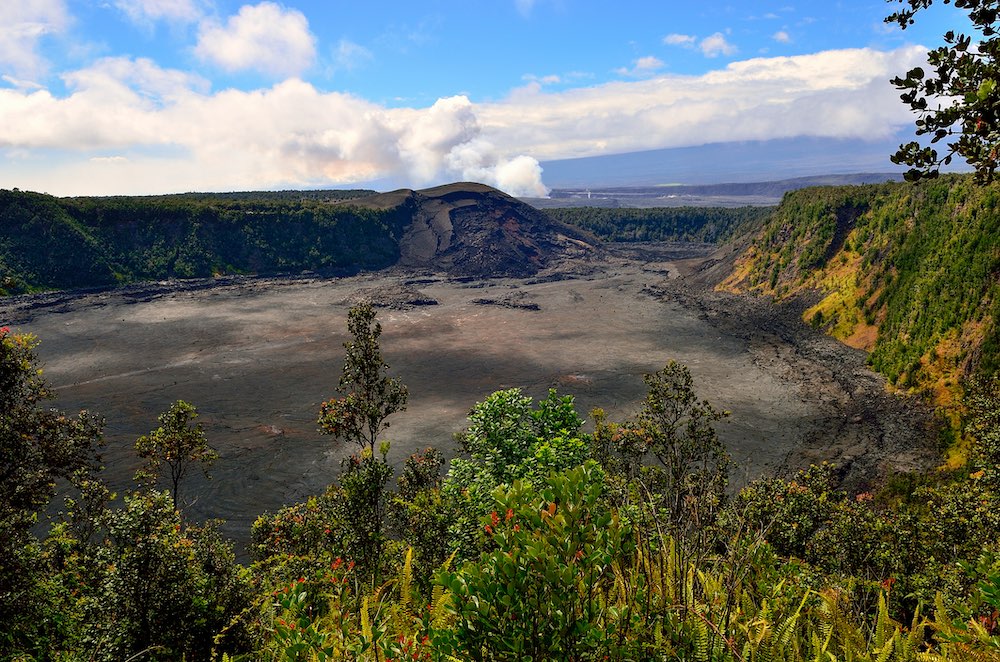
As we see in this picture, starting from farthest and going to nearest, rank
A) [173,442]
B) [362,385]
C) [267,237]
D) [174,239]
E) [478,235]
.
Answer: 1. [478,235]
2. [267,237]
3. [174,239]
4. [173,442]
5. [362,385]

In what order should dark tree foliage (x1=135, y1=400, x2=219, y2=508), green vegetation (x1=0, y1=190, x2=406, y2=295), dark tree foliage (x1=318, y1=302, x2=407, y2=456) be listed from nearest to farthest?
1. dark tree foliage (x1=318, y1=302, x2=407, y2=456)
2. dark tree foliage (x1=135, y1=400, x2=219, y2=508)
3. green vegetation (x1=0, y1=190, x2=406, y2=295)

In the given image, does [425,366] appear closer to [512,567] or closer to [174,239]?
[512,567]

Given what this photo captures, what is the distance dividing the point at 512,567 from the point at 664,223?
180 m

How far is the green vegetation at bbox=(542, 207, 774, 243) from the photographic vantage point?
164 m

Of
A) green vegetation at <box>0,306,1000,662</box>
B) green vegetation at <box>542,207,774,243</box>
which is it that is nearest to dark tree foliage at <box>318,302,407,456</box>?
green vegetation at <box>0,306,1000,662</box>

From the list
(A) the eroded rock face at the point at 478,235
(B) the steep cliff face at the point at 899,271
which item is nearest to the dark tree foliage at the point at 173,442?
(B) the steep cliff face at the point at 899,271

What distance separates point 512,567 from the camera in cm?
324

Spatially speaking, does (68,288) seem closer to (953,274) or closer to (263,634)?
(263,634)

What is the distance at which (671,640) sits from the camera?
152 inches

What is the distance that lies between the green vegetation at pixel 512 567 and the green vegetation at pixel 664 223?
152 m

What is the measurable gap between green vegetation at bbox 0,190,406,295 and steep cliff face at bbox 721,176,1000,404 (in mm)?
84720

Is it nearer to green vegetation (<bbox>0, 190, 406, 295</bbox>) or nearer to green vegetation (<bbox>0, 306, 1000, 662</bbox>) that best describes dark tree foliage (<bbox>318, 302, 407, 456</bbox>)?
green vegetation (<bbox>0, 306, 1000, 662</bbox>)

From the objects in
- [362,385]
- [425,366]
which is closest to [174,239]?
[425,366]

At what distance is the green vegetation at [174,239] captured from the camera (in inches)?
3642
